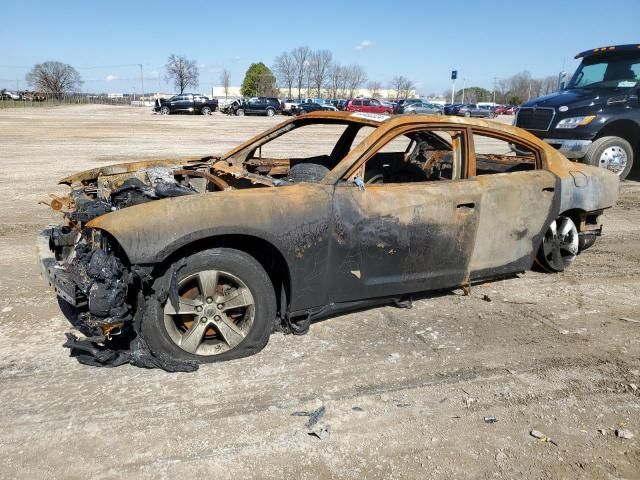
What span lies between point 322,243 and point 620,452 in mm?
1995

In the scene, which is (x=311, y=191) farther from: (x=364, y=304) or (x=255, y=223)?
(x=364, y=304)

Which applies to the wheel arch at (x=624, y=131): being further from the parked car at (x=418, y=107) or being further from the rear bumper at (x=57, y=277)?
the parked car at (x=418, y=107)

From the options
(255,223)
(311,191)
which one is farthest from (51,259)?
(311,191)

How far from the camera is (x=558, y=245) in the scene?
5086 mm

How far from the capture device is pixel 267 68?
98062mm

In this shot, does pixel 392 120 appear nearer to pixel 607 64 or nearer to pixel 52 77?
pixel 607 64

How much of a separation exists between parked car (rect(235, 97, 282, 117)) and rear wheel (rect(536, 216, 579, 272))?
42.5m

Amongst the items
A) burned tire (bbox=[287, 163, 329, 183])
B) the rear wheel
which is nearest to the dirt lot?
the rear wheel

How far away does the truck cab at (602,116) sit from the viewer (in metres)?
9.52

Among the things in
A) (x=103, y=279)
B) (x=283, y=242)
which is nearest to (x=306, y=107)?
(x=283, y=242)

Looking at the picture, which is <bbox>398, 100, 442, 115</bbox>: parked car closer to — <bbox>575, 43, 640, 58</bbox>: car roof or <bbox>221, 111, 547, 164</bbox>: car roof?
<bbox>575, 43, 640, 58</bbox>: car roof

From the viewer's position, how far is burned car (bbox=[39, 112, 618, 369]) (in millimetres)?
3135

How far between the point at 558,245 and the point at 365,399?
301 centimetres

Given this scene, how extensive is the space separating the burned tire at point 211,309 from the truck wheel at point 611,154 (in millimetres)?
8291
